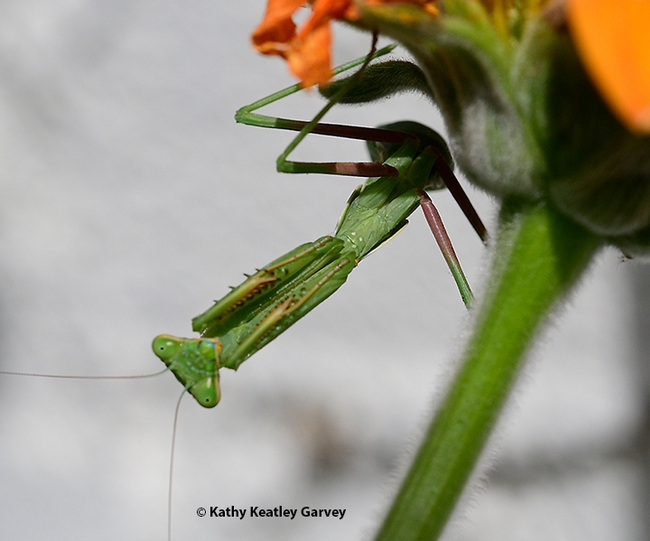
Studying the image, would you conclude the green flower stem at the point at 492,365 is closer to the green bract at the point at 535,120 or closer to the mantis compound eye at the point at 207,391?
the green bract at the point at 535,120

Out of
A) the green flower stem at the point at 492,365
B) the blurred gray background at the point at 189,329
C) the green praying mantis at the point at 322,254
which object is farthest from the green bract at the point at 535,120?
the blurred gray background at the point at 189,329

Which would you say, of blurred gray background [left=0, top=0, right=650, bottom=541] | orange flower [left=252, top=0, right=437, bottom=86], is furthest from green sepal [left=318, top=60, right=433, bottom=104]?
blurred gray background [left=0, top=0, right=650, bottom=541]

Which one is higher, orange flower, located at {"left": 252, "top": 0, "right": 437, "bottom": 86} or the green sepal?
orange flower, located at {"left": 252, "top": 0, "right": 437, "bottom": 86}

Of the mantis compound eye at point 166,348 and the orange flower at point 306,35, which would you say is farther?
the mantis compound eye at point 166,348

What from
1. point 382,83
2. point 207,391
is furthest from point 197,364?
point 382,83

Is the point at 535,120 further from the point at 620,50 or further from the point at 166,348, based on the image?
the point at 166,348

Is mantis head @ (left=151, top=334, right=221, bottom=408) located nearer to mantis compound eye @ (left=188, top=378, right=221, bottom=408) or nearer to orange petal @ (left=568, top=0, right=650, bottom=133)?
mantis compound eye @ (left=188, top=378, right=221, bottom=408)
